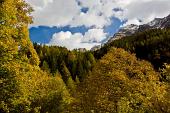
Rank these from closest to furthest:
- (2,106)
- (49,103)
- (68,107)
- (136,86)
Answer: (2,106)
(49,103)
(136,86)
(68,107)

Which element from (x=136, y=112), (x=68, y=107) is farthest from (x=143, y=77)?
(x=68, y=107)

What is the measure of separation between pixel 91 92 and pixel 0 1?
1845 cm

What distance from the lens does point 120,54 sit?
4572 centimetres

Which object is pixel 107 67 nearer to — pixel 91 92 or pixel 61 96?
pixel 91 92

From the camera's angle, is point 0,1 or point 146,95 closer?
point 0,1

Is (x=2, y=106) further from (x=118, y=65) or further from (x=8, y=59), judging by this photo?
(x=118, y=65)

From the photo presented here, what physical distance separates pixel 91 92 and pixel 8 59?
18.1 meters

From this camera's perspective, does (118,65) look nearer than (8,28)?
No

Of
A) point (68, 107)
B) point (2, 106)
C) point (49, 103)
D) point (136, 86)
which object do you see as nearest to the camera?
point (2, 106)

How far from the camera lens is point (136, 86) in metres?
40.8

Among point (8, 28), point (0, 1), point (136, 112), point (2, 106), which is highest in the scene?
point (0, 1)

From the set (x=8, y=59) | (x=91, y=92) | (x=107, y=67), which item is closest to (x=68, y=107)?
(x=91, y=92)

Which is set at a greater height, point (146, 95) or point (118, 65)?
point (118, 65)

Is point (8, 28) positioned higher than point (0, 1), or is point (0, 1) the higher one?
point (0, 1)
